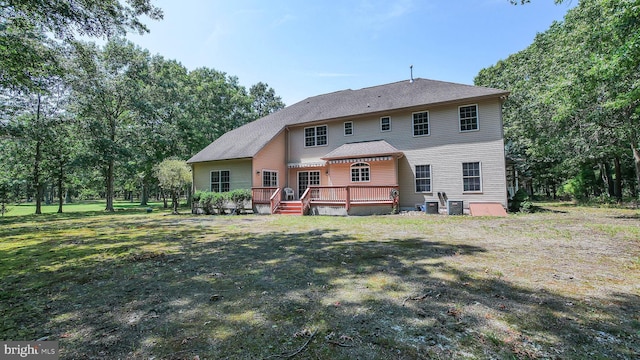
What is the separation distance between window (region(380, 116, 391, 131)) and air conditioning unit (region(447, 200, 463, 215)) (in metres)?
5.80

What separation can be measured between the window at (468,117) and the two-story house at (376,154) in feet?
0.16

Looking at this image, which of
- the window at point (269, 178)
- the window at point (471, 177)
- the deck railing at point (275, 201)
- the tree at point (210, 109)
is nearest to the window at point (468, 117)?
the window at point (471, 177)

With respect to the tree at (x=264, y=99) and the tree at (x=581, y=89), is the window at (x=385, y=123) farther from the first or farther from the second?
the tree at (x=264, y=99)

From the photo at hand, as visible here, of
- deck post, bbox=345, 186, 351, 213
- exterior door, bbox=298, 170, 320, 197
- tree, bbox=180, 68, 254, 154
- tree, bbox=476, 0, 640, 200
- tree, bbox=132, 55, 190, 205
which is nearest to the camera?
tree, bbox=476, 0, 640, 200

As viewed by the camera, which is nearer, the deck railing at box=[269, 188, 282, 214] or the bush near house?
the deck railing at box=[269, 188, 282, 214]

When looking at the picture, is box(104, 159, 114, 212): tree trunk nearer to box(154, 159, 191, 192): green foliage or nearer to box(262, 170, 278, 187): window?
box(154, 159, 191, 192): green foliage

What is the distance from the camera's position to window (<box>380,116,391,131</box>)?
16.7m

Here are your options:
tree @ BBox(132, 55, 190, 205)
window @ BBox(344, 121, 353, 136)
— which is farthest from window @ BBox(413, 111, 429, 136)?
tree @ BBox(132, 55, 190, 205)

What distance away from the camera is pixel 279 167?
19.0m

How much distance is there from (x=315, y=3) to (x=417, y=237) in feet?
35.5

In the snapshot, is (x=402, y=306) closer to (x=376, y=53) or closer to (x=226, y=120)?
(x=376, y=53)

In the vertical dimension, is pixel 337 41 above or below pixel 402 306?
above

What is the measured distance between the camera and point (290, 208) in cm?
1612

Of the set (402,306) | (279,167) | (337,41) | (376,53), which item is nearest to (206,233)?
(402,306)
